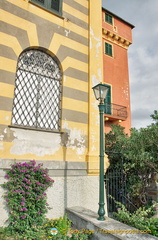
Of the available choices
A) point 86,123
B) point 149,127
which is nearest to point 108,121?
point 149,127

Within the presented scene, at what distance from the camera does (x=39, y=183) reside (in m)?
5.13

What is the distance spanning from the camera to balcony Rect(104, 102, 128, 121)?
541 inches

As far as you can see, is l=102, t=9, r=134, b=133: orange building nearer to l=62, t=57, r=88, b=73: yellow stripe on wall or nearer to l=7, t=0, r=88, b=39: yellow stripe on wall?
l=62, t=57, r=88, b=73: yellow stripe on wall

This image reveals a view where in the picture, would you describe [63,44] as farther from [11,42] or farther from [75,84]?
[11,42]

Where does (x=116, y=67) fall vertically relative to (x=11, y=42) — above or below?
above

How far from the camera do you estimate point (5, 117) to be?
5.31 meters

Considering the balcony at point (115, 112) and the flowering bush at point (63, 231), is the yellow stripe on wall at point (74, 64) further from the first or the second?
the balcony at point (115, 112)

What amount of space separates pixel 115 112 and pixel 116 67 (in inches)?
146

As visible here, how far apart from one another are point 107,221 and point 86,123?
325cm

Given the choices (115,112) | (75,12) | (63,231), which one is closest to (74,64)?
(75,12)

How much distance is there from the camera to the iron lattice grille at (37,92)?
580 cm

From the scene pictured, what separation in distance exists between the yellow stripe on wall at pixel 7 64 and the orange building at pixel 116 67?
877cm

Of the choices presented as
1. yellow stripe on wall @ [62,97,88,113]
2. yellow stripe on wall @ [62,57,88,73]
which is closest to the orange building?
yellow stripe on wall @ [62,57,88,73]

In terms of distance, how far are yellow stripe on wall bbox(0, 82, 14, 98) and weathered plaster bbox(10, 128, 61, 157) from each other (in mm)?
1005
